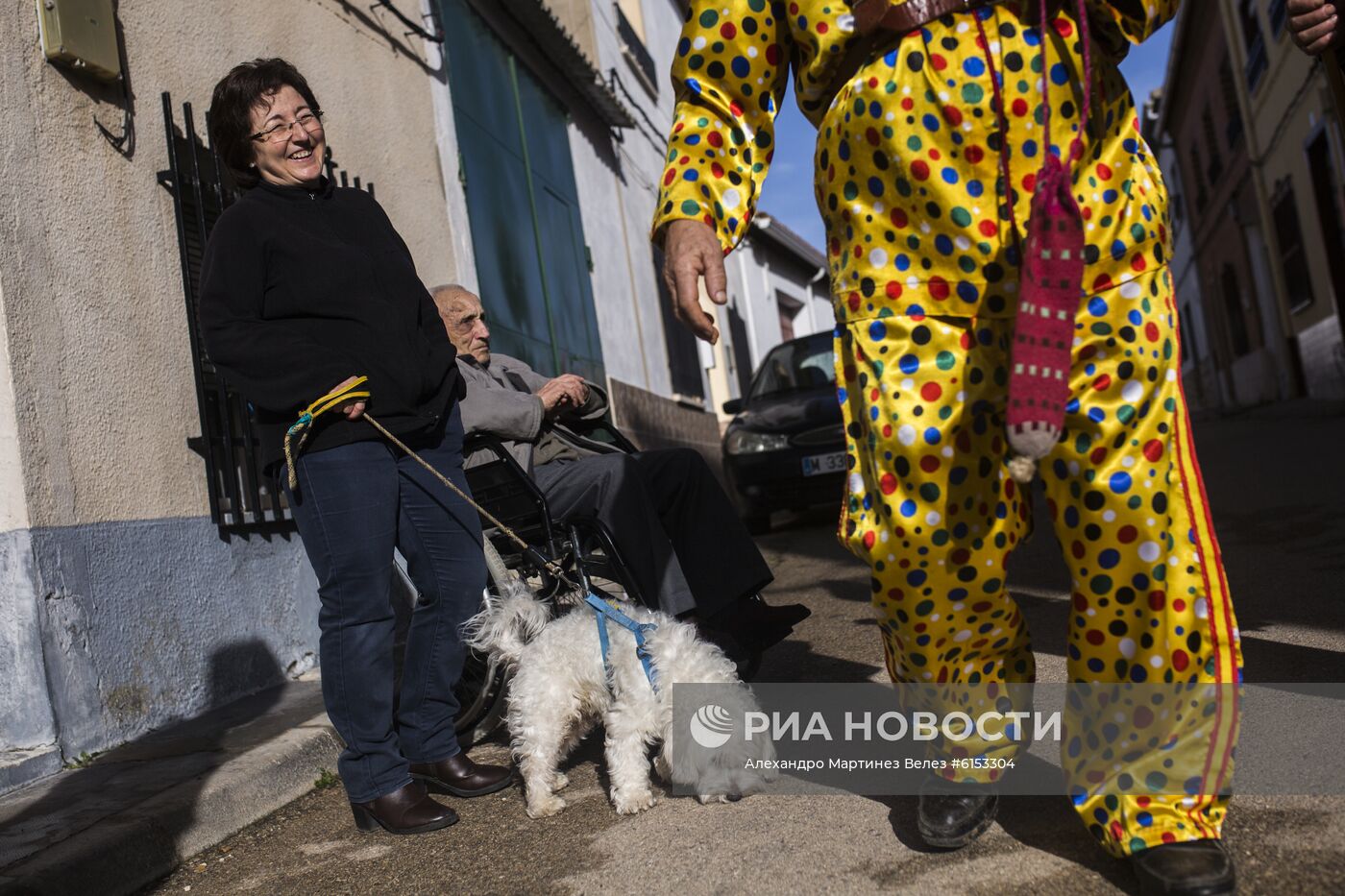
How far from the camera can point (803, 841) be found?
7.71 ft

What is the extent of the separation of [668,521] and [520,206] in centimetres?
642

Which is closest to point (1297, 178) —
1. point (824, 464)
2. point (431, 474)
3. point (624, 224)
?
point (624, 224)

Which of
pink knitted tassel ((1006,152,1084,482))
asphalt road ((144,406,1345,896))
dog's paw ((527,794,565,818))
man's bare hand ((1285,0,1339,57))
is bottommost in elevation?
asphalt road ((144,406,1345,896))

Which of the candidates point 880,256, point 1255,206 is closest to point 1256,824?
point 880,256

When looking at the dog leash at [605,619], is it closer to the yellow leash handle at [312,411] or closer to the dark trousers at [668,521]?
the yellow leash handle at [312,411]

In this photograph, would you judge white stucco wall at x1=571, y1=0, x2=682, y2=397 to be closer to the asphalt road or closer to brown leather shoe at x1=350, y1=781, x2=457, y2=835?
the asphalt road

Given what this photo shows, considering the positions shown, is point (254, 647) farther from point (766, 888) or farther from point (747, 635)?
point (766, 888)

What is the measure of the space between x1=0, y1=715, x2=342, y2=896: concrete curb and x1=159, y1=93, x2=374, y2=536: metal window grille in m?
1.24

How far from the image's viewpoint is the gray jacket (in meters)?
3.63

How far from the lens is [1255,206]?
20812 mm

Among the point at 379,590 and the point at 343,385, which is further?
the point at 379,590

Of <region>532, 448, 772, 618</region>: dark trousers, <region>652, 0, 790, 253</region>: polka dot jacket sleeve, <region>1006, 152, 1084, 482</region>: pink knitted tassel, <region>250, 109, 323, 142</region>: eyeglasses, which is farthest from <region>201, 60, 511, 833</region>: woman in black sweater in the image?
<region>1006, 152, 1084, 482</region>: pink knitted tassel

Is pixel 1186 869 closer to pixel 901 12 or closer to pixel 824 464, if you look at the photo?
pixel 901 12

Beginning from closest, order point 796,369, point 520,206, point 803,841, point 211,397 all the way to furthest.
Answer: point 803,841, point 211,397, point 520,206, point 796,369
